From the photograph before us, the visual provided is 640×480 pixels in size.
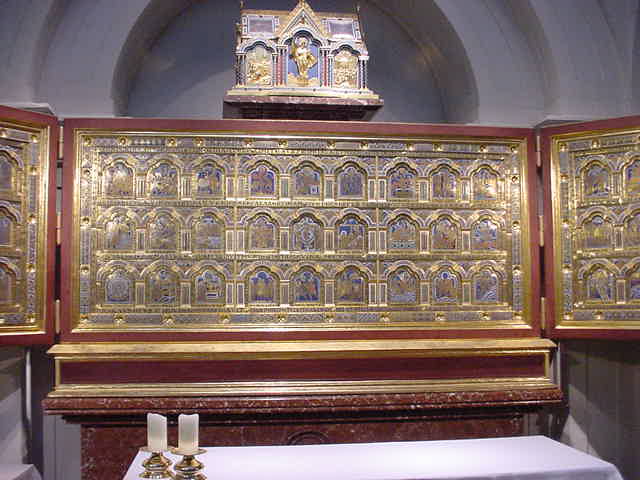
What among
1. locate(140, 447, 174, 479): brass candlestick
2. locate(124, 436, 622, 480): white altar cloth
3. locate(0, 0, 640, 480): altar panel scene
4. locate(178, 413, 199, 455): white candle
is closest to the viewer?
locate(178, 413, 199, 455): white candle

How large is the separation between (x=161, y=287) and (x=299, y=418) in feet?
→ 4.94

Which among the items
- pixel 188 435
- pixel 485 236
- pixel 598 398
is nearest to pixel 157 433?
pixel 188 435

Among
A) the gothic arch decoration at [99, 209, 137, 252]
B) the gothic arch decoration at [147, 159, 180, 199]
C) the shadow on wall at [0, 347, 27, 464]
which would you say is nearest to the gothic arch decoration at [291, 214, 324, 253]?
the gothic arch decoration at [147, 159, 180, 199]

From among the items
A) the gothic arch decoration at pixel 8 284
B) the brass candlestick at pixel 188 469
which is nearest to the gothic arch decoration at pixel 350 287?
the brass candlestick at pixel 188 469

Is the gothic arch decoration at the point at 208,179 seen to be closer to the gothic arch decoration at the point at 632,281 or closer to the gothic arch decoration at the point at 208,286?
the gothic arch decoration at the point at 208,286

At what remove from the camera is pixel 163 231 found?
5258mm

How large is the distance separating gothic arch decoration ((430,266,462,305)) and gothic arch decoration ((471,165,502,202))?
0.66 m

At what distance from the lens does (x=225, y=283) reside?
208 inches

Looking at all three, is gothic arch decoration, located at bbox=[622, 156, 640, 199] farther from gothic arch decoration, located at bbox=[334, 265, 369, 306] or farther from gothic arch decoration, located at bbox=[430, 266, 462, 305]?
gothic arch decoration, located at bbox=[334, 265, 369, 306]

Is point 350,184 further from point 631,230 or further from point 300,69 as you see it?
point 631,230

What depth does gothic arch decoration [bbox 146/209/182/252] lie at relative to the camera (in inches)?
206

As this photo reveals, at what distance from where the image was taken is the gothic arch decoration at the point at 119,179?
17.2ft

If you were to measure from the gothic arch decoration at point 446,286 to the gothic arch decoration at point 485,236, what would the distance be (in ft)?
0.94

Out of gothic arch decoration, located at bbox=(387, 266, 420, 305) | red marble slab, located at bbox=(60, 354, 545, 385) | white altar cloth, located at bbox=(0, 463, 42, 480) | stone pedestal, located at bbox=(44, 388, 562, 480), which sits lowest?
white altar cloth, located at bbox=(0, 463, 42, 480)
